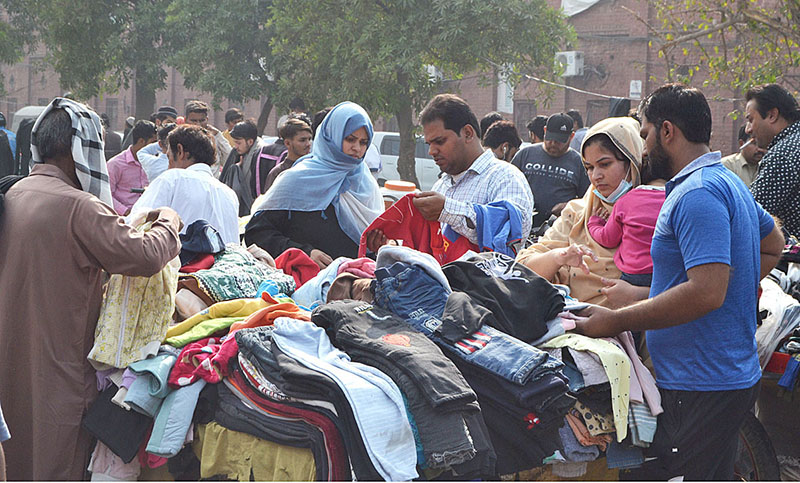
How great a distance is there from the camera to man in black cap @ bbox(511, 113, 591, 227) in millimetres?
7507

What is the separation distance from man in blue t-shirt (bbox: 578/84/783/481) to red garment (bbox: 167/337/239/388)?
1353 millimetres

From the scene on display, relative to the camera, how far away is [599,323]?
3.12 metres

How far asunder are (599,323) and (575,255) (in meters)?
0.32

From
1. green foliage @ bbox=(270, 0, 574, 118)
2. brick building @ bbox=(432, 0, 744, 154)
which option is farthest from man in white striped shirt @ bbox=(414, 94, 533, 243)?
brick building @ bbox=(432, 0, 744, 154)

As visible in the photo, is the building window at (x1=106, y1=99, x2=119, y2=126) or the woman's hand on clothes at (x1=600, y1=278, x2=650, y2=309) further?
the building window at (x1=106, y1=99, x2=119, y2=126)

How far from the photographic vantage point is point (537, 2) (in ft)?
45.5

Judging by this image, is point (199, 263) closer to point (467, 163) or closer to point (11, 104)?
point (467, 163)

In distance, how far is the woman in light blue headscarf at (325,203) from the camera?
471 centimetres

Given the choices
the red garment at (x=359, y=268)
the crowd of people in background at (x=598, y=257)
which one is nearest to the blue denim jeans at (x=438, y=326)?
the red garment at (x=359, y=268)

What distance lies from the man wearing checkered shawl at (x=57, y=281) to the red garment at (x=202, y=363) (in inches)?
14.1

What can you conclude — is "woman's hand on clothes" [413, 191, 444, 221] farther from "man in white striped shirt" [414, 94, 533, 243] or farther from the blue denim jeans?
the blue denim jeans

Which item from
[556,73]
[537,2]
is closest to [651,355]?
[537,2]

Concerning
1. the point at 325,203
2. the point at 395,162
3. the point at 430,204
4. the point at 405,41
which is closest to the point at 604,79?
the point at 395,162

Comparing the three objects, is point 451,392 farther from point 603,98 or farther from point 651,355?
point 603,98
